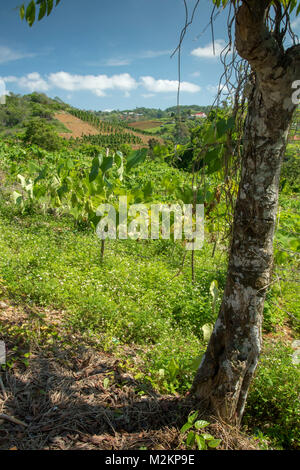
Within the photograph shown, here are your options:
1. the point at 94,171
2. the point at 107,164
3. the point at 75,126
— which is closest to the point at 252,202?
the point at 94,171

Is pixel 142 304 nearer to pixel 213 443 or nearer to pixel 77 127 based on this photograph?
pixel 213 443

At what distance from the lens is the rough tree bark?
1236 millimetres

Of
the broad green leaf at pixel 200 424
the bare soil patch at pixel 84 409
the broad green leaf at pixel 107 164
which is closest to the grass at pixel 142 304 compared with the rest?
the bare soil patch at pixel 84 409

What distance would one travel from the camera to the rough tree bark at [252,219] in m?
1.24

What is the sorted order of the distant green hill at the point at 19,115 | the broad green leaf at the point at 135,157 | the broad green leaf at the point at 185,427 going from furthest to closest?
the distant green hill at the point at 19,115 < the broad green leaf at the point at 135,157 < the broad green leaf at the point at 185,427

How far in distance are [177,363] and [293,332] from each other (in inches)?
70.9

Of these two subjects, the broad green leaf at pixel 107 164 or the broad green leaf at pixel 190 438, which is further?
the broad green leaf at pixel 107 164

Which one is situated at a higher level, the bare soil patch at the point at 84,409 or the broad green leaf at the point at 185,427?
the broad green leaf at the point at 185,427

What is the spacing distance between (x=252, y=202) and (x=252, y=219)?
0.08 meters

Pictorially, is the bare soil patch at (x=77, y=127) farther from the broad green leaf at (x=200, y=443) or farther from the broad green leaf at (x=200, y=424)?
the broad green leaf at (x=200, y=443)

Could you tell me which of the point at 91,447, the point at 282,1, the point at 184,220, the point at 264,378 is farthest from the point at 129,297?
the point at 282,1

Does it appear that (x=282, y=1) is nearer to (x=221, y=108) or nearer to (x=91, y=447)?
(x=221, y=108)

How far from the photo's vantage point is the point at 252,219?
1463 mm
